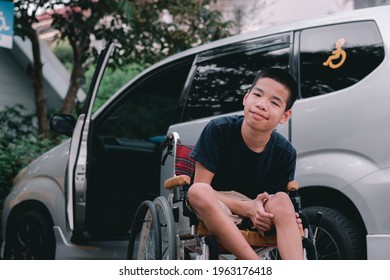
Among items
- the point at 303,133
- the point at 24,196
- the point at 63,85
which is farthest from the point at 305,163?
the point at 63,85

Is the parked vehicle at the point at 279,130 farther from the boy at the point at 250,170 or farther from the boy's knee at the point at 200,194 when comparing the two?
the boy's knee at the point at 200,194

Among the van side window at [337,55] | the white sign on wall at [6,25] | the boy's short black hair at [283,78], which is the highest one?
the white sign on wall at [6,25]

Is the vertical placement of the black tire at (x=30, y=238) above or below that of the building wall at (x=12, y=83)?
below

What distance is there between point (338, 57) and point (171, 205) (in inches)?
52.8

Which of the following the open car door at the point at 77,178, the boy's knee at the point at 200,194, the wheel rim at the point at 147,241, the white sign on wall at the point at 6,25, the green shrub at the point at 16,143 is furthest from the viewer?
the green shrub at the point at 16,143

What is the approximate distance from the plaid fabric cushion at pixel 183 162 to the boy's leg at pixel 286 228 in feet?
2.58

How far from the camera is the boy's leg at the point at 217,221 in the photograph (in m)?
3.09

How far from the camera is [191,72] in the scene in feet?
16.3

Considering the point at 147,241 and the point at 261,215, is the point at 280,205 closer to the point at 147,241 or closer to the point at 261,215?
the point at 261,215

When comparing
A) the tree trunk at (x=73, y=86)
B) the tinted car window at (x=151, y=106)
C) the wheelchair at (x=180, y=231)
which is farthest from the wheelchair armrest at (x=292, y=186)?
the tree trunk at (x=73, y=86)

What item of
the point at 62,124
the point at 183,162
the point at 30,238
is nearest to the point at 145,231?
the point at 183,162

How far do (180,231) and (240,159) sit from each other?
0.53 metres

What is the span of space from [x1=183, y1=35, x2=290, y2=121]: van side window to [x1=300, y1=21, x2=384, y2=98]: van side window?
189 mm
